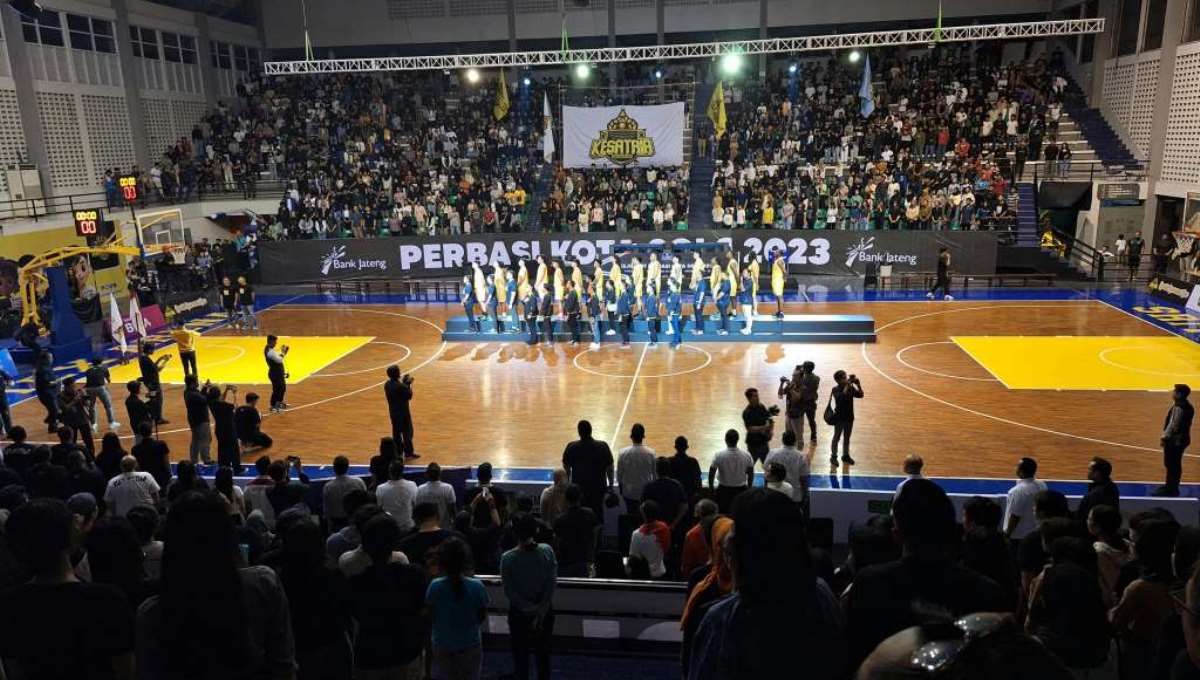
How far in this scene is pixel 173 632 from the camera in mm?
2822

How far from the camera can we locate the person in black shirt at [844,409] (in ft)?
36.3

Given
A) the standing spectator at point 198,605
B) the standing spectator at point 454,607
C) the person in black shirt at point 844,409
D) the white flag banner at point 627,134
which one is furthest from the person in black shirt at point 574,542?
the white flag banner at point 627,134

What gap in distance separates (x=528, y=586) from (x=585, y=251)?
21180 mm

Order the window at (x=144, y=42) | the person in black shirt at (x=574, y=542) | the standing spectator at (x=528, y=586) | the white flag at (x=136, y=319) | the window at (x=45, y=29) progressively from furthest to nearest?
1. the window at (x=144, y=42)
2. the window at (x=45, y=29)
3. the white flag at (x=136, y=319)
4. the person in black shirt at (x=574, y=542)
5. the standing spectator at (x=528, y=586)

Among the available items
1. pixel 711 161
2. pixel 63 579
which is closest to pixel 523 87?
pixel 711 161

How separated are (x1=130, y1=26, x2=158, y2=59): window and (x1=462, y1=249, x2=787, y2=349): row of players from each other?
2051 cm

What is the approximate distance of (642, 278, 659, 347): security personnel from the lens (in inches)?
754

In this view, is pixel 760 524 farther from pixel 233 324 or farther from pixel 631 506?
pixel 233 324

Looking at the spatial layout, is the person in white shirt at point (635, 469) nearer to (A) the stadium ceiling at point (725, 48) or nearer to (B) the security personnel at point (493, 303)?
(B) the security personnel at point (493, 303)

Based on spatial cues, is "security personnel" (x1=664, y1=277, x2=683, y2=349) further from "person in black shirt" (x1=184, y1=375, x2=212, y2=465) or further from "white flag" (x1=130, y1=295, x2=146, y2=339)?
"white flag" (x1=130, y1=295, x2=146, y2=339)

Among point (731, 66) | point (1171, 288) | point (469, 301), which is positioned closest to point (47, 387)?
point (469, 301)

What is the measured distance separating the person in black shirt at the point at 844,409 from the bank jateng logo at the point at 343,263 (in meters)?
18.7

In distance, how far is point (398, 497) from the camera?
7641mm

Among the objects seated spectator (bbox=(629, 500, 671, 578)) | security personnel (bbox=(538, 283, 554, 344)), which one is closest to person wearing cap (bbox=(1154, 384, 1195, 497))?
seated spectator (bbox=(629, 500, 671, 578))
